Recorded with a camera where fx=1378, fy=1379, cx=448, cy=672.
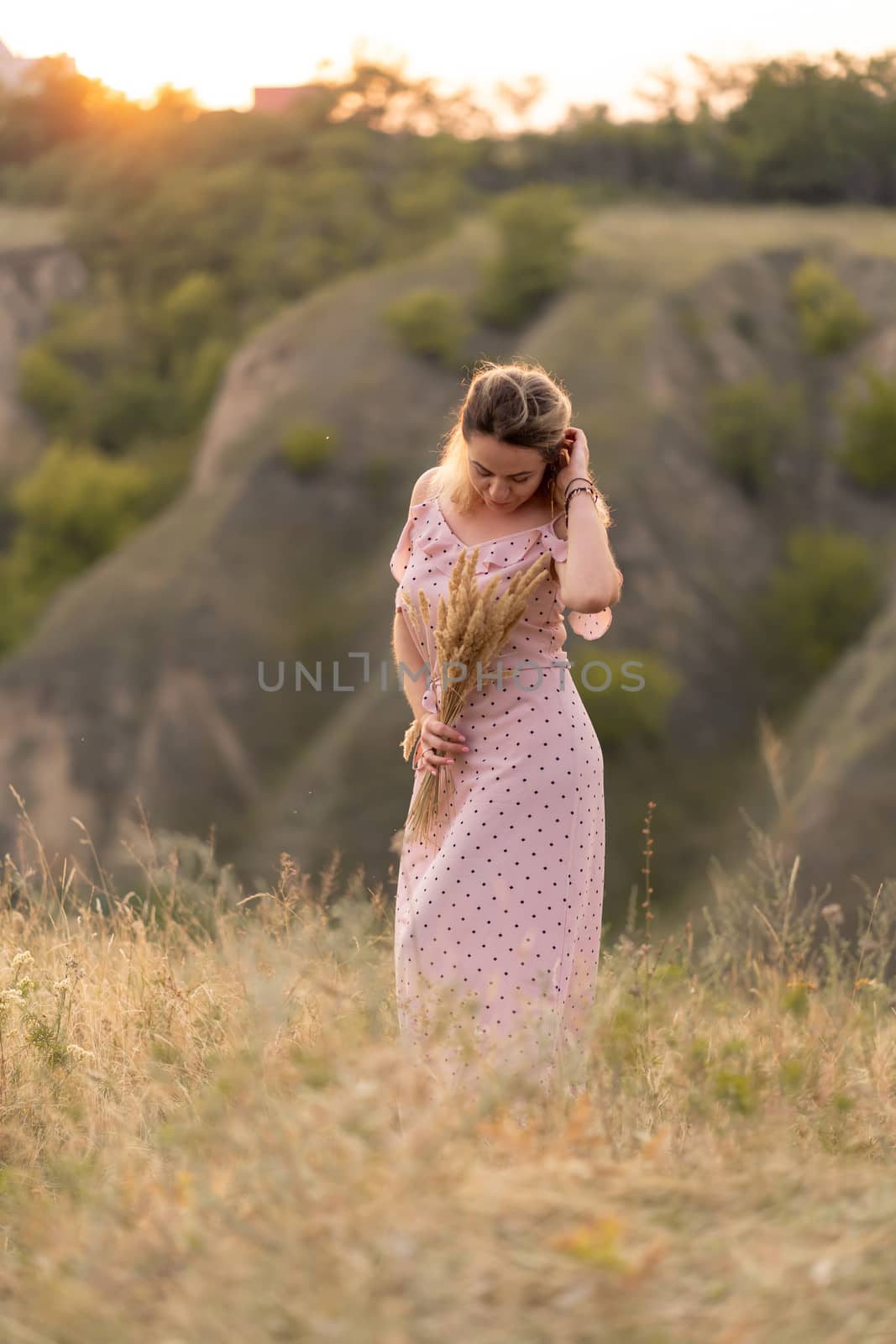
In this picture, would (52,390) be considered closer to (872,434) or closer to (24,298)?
(24,298)

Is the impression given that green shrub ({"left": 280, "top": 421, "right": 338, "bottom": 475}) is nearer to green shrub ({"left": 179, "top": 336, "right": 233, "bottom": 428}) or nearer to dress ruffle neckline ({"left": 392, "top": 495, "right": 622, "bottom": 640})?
green shrub ({"left": 179, "top": 336, "right": 233, "bottom": 428})

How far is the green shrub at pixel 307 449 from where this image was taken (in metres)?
33.7

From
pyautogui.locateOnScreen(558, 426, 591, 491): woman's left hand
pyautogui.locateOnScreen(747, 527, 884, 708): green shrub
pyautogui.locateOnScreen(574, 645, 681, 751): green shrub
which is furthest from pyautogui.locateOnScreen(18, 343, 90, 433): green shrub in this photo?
pyautogui.locateOnScreen(558, 426, 591, 491): woman's left hand

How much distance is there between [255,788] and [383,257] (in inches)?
1169

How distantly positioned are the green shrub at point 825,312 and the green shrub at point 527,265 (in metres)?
6.74

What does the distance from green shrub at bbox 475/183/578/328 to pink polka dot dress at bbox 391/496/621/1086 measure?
1385 inches

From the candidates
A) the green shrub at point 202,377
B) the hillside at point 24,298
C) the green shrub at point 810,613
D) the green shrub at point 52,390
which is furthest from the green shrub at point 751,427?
the hillside at point 24,298

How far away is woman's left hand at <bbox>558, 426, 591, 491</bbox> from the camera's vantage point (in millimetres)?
3500

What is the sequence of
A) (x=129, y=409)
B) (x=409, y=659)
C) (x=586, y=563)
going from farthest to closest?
(x=129, y=409) < (x=409, y=659) < (x=586, y=563)

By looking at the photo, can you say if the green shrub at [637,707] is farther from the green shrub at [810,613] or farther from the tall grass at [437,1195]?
the tall grass at [437,1195]

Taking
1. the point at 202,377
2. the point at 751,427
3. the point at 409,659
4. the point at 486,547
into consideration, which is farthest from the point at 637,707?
the point at 202,377

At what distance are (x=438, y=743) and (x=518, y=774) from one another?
215 millimetres

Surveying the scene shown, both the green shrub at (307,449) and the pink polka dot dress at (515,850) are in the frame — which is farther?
the green shrub at (307,449)

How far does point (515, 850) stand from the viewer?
3.41 m
